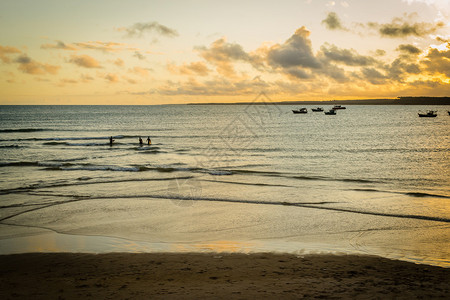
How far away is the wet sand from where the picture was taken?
695 cm

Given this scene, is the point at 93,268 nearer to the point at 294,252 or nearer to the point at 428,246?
the point at 294,252

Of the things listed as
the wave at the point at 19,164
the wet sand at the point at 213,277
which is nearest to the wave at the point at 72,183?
the wave at the point at 19,164

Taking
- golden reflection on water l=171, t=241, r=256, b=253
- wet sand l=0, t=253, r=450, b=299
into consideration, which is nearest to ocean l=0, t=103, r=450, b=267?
golden reflection on water l=171, t=241, r=256, b=253

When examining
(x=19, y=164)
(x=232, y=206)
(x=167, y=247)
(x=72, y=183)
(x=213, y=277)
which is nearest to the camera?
(x=213, y=277)

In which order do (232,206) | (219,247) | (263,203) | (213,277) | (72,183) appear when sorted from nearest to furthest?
1. (213,277)
2. (219,247)
3. (232,206)
4. (263,203)
5. (72,183)

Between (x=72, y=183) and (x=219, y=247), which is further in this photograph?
(x=72, y=183)

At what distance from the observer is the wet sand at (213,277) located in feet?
22.8

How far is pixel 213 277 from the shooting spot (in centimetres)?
789

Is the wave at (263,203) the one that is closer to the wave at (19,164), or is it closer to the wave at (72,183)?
the wave at (72,183)

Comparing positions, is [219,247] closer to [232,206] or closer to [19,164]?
[232,206]

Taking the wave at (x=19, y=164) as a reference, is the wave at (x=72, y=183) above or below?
below

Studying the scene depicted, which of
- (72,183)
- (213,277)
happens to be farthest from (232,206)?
(72,183)

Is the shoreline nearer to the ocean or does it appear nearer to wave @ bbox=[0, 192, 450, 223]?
the ocean

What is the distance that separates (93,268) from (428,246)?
32.4 feet
